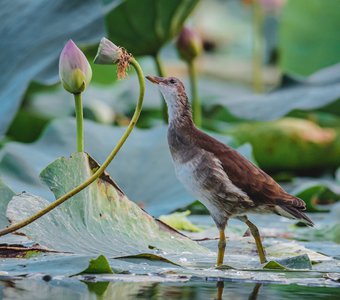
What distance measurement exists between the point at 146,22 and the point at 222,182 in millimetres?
1527

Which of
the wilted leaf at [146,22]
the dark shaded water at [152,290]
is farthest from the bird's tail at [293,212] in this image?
the wilted leaf at [146,22]

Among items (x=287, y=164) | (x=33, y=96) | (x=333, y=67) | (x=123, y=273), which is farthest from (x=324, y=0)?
(x=123, y=273)

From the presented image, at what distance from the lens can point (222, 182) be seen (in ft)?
7.02

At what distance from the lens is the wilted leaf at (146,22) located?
3.56 metres

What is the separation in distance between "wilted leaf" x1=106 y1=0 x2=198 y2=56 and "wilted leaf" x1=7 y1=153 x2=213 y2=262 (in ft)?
4.66

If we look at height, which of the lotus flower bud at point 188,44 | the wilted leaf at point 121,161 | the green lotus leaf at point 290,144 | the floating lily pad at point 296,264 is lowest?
the floating lily pad at point 296,264

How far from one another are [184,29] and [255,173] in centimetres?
195

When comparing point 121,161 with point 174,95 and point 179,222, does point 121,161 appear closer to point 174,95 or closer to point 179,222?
point 179,222

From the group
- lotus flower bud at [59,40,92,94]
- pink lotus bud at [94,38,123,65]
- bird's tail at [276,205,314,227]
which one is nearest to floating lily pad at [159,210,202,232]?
bird's tail at [276,205,314,227]

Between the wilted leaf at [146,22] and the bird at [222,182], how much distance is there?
4.52 ft

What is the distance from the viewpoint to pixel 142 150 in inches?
128

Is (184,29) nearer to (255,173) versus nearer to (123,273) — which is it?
(255,173)

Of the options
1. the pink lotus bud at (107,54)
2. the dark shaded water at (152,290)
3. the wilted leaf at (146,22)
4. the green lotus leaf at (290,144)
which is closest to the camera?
the dark shaded water at (152,290)

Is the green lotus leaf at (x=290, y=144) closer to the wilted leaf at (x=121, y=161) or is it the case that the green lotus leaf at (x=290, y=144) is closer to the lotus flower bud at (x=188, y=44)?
the lotus flower bud at (x=188, y=44)
